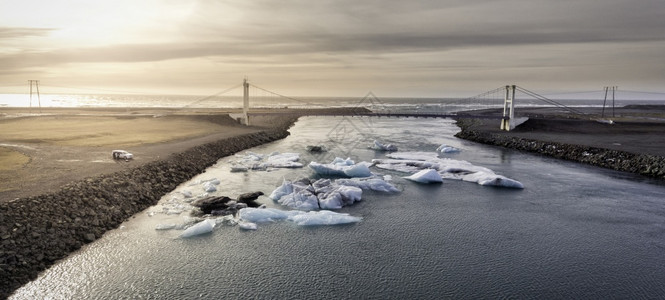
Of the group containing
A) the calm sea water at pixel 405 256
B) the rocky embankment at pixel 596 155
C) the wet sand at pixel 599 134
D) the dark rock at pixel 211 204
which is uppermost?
the wet sand at pixel 599 134

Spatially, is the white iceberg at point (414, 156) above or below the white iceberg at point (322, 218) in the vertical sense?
above

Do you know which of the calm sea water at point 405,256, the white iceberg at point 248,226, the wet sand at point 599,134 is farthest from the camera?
the wet sand at point 599,134

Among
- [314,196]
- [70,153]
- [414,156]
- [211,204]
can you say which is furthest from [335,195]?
[70,153]

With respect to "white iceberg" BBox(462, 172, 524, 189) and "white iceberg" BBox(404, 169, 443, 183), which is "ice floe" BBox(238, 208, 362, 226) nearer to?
"white iceberg" BBox(404, 169, 443, 183)

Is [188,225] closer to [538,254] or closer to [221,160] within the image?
[538,254]

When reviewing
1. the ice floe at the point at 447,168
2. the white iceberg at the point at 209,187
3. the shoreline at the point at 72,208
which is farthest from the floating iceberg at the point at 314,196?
the ice floe at the point at 447,168

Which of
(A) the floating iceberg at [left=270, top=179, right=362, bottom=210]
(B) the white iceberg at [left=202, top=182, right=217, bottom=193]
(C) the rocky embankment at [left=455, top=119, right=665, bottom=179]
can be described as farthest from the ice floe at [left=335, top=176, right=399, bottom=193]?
(C) the rocky embankment at [left=455, top=119, right=665, bottom=179]

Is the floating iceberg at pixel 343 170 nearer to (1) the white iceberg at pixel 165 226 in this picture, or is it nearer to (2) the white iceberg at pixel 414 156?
(2) the white iceberg at pixel 414 156
